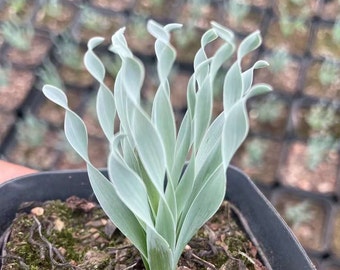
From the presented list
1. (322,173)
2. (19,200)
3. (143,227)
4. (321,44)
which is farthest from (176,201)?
(321,44)

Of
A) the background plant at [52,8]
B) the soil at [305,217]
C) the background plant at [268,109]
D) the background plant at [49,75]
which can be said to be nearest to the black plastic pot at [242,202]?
the soil at [305,217]

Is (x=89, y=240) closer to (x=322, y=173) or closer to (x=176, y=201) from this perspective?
(x=176, y=201)

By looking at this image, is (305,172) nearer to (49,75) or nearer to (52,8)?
(49,75)


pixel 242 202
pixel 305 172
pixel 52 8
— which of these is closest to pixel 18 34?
pixel 52 8

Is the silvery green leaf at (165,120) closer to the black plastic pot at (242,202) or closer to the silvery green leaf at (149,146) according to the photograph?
the silvery green leaf at (149,146)

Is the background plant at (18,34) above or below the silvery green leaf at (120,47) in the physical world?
below

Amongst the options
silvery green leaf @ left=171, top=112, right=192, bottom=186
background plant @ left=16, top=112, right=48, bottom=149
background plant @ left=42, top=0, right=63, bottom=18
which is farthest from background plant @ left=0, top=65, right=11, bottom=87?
silvery green leaf @ left=171, top=112, right=192, bottom=186

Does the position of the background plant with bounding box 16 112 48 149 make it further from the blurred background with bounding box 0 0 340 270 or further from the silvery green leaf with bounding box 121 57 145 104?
the silvery green leaf with bounding box 121 57 145 104
